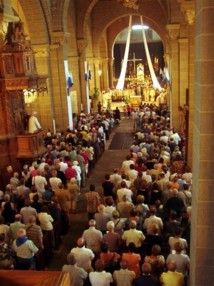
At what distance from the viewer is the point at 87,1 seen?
23078 millimetres

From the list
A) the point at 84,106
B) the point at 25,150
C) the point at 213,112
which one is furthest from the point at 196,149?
the point at 84,106

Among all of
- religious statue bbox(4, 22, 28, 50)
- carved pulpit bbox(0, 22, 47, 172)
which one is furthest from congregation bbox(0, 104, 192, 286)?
religious statue bbox(4, 22, 28, 50)

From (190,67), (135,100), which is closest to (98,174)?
(190,67)

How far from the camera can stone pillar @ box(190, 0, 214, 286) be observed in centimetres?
456

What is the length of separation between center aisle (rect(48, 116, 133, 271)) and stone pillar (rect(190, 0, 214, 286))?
3.27 meters

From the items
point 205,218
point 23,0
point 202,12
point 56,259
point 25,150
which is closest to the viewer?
point 202,12

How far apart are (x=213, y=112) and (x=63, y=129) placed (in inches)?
561

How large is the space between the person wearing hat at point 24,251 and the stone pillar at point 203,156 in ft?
8.75

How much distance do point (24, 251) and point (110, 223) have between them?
153 centimetres

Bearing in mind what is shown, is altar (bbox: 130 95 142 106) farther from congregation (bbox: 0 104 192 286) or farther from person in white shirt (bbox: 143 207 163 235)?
person in white shirt (bbox: 143 207 163 235)

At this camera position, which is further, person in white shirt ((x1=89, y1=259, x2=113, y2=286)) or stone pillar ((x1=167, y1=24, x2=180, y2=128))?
stone pillar ((x1=167, y1=24, x2=180, y2=128))

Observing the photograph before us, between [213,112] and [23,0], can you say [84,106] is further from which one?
[213,112]

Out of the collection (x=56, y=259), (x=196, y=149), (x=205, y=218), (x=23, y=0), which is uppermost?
(x=23, y=0)

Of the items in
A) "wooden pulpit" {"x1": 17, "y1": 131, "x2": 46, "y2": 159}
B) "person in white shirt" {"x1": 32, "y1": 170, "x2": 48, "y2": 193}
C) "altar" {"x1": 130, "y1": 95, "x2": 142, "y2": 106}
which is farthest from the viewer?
"altar" {"x1": 130, "y1": 95, "x2": 142, "y2": 106}
